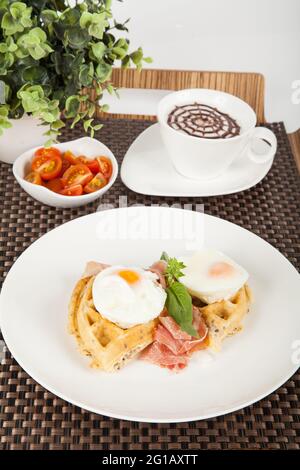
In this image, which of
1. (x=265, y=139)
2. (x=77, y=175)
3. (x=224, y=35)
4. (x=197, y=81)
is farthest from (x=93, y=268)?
(x=224, y=35)

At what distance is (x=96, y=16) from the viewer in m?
1.74

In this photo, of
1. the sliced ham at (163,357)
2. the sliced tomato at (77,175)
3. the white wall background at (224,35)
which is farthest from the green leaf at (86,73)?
the white wall background at (224,35)

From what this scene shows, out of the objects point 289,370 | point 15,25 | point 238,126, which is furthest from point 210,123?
point 289,370

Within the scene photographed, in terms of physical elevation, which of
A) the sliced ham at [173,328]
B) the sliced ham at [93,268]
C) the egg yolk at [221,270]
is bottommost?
the sliced ham at [173,328]

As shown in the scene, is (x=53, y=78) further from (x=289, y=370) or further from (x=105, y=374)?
(x=289, y=370)

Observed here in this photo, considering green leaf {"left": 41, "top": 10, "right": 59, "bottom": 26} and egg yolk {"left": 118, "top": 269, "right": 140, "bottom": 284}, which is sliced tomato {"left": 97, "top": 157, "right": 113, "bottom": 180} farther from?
egg yolk {"left": 118, "top": 269, "right": 140, "bottom": 284}

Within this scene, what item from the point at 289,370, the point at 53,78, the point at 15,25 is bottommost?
the point at 289,370

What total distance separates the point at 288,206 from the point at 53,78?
853mm

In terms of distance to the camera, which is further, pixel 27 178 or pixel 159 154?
pixel 159 154

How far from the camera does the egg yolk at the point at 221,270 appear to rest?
64.1 inches

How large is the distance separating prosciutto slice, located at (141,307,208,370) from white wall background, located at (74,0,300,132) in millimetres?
2972

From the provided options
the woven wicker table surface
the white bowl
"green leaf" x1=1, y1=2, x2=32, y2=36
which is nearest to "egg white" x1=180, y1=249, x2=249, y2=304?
the woven wicker table surface

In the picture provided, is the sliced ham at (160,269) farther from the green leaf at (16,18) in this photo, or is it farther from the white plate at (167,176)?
the green leaf at (16,18)

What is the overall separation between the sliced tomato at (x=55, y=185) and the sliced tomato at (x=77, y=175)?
0.05ft
